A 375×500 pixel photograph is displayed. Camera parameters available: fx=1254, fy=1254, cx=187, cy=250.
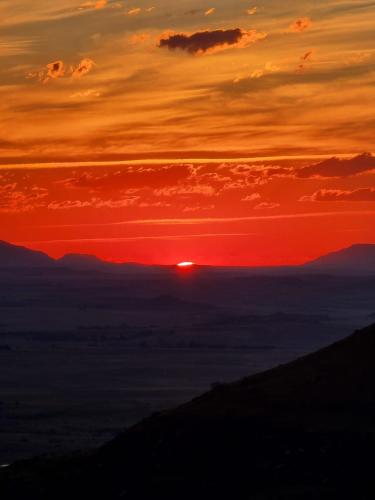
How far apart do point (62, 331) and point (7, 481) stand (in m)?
147

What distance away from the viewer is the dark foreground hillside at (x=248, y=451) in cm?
3612

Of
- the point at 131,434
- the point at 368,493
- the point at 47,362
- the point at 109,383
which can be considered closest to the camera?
the point at 368,493

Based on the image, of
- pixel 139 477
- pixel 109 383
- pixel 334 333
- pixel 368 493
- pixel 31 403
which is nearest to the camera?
pixel 368 493

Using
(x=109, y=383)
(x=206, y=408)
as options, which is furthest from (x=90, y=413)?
(x=206, y=408)

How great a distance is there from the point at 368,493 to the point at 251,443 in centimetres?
527

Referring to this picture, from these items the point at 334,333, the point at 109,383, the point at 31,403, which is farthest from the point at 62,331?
the point at 31,403

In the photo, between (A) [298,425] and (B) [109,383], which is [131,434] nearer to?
(A) [298,425]

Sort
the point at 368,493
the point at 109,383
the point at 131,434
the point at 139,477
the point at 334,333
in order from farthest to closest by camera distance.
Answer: the point at 334,333, the point at 109,383, the point at 131,434, the point at 139,477, the point at 368,493

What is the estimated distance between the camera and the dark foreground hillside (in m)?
36.1

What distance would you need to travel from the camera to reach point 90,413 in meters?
82.2

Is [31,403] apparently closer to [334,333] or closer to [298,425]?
[298,425]

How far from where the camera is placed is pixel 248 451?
38312 millimetres

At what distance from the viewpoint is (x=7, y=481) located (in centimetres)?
4041

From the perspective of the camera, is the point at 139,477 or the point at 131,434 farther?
the point at 131,434
